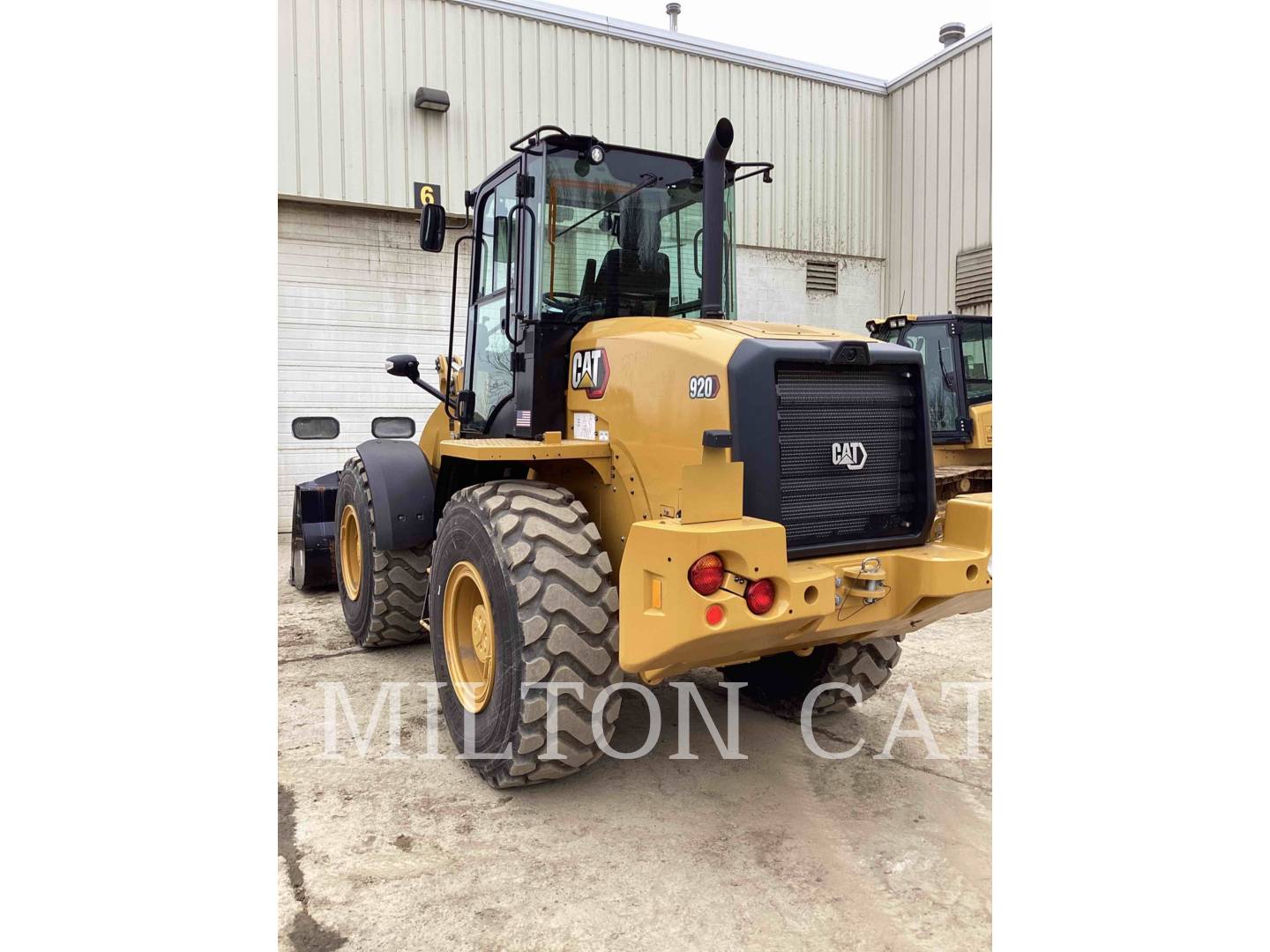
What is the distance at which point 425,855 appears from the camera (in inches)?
129

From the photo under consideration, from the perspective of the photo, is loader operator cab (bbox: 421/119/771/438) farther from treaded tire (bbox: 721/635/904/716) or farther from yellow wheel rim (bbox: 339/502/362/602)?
yellow wheel rim (bbox: 339/502/362/602)

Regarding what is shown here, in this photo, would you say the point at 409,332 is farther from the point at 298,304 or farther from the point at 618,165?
the point at 618,165

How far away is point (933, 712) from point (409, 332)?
8.47m

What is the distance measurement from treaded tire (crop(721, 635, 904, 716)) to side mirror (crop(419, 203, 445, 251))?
8.95 feet

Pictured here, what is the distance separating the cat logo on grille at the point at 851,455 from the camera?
143 inches

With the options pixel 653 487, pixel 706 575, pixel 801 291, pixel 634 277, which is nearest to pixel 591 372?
pixel 634 277

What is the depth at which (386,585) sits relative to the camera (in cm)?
562

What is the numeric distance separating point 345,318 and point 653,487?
27.8 ft

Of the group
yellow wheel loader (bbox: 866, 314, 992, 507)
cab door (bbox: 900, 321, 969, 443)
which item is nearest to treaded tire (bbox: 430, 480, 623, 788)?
yellow wheel loader (bbox: 866, 314, 992, 507)

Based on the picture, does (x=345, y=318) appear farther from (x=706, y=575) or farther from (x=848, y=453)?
Result: (x=706, y=575)

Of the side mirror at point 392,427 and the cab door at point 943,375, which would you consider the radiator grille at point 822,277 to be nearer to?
the cab door at point 943,375

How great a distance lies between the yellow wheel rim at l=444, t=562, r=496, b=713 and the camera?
3.94m

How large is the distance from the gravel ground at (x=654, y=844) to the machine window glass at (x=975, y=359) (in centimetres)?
552

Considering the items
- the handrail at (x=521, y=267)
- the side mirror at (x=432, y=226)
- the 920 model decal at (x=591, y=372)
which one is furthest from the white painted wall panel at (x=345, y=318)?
the 920 model decal at (x=591, y=372)
